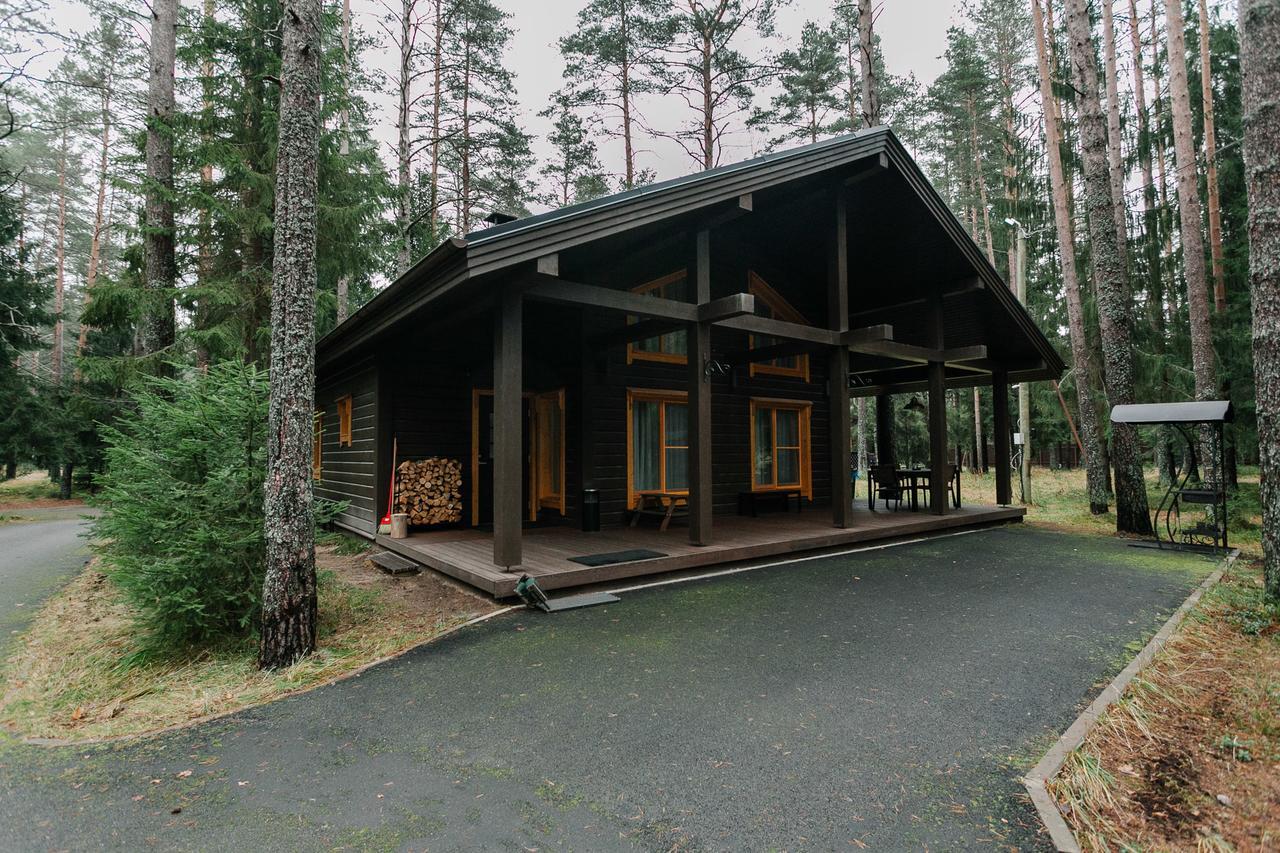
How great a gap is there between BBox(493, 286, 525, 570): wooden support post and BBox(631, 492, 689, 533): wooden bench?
112 inches

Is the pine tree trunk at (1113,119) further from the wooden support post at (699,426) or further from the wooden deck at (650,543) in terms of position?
the wooden support post at (699,426)

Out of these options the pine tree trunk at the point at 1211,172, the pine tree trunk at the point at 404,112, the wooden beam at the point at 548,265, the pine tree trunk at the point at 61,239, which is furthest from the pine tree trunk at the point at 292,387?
the pine tree trunk at the point at 61,239

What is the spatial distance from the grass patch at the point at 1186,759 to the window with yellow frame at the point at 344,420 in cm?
928

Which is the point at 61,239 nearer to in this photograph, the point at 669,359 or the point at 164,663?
the point at 669,359

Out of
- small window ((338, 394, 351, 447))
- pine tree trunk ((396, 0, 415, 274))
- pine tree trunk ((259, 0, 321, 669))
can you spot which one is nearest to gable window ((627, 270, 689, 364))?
Answer: small window ((338, 394, 351, 447))

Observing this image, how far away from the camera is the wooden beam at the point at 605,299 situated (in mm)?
5094

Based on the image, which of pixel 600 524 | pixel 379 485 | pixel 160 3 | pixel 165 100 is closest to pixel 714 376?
pixel 600 524

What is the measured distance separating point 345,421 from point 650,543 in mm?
5637

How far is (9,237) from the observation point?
13.6 m

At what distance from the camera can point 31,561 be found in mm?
7645

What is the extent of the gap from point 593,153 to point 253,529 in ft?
51.6

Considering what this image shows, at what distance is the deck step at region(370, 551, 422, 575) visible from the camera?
19.3 ft

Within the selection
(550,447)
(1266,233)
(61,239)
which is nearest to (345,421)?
(550,447)

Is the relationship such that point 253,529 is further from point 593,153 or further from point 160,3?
point 593,153
